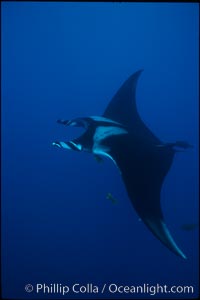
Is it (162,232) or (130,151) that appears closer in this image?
(162,232)

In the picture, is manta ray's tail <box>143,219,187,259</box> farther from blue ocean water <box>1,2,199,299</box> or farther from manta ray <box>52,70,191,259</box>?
blue ocean water <box>1,2,199,299</box>

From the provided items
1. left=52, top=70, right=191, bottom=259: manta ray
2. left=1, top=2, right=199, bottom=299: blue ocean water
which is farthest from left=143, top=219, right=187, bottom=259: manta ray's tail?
left=1, top=2, right=199, bottom=299: blue ocean water

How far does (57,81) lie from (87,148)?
2.21 metres

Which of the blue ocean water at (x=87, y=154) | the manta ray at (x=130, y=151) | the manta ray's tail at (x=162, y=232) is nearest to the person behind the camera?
the manta ray's tail at (x=162, y=232)

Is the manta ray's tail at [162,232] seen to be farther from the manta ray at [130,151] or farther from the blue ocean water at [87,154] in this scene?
the blue ocean water at [87,154]

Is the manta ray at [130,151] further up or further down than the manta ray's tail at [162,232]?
further up

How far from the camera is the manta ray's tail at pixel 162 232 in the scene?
214 centimetres

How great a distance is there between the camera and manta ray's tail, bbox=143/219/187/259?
214cm

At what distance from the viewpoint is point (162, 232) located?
2.22 meters

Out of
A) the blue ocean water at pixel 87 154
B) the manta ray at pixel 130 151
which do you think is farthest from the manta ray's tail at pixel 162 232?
the blue ocean water at pixel 87 154

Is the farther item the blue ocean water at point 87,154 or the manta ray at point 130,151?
the blue ocean water at point 87,154

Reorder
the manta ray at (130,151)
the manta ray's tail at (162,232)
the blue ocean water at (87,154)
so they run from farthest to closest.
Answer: the blue ocean water at (87,154) < the manta ray at (130,151) < the manta ray's tail at (162,232)

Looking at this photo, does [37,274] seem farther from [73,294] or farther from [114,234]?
[114,234]

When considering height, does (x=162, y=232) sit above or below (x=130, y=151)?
below
